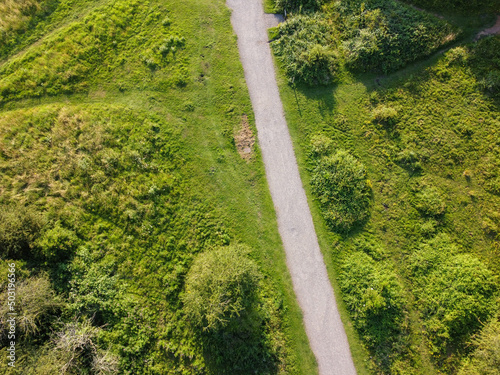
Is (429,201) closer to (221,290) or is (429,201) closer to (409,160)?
(409,160)

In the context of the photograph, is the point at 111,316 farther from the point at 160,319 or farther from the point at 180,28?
the point at 180,28

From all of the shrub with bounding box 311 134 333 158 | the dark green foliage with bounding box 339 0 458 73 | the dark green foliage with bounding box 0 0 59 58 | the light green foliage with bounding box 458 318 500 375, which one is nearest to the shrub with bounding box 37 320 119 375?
the shrub with bounding box 311 134 333 158

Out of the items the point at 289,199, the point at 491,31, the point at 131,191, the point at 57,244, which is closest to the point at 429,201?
the point at 289,199

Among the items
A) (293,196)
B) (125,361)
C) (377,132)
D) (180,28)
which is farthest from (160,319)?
(180,28)

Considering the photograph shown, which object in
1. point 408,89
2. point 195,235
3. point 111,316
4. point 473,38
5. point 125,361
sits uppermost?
point 473,38

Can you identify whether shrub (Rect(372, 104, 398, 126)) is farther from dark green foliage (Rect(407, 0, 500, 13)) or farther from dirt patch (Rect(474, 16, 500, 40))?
dark green foliage (Rect(407, 0, 500, 13))
